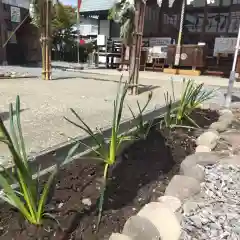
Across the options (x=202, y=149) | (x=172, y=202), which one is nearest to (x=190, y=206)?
(x=172, y=202)

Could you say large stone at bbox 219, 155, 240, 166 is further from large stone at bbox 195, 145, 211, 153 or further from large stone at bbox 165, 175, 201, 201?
large stone at bbox 165, 175, 201, 201

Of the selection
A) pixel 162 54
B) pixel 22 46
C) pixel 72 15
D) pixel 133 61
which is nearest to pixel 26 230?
pixel 133 61

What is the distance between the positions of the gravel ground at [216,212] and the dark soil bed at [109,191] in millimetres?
289

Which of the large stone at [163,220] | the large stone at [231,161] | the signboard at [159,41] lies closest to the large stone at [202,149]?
the large stone at [231,161]

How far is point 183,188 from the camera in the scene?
1709mm

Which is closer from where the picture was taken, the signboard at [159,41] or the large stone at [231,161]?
the large stone at [231,161]

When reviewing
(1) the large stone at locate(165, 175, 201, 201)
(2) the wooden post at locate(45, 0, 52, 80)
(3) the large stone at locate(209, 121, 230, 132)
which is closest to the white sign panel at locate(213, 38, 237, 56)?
(2) the wooden post at locate(45, 0, 52, 80)

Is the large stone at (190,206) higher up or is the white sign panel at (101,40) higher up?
the white sign panel at (101,40)

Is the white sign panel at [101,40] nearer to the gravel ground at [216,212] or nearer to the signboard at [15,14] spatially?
the signboard at [15,14]

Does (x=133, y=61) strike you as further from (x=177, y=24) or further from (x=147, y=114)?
(x=177, y=24)

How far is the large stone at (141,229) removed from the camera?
127 cm

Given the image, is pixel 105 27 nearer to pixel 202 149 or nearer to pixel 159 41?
pixel 159 41

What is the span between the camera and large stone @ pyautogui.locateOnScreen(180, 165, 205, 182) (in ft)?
6.33

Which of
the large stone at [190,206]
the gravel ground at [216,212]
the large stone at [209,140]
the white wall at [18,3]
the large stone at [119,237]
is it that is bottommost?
the gravel ground at [216,212]
